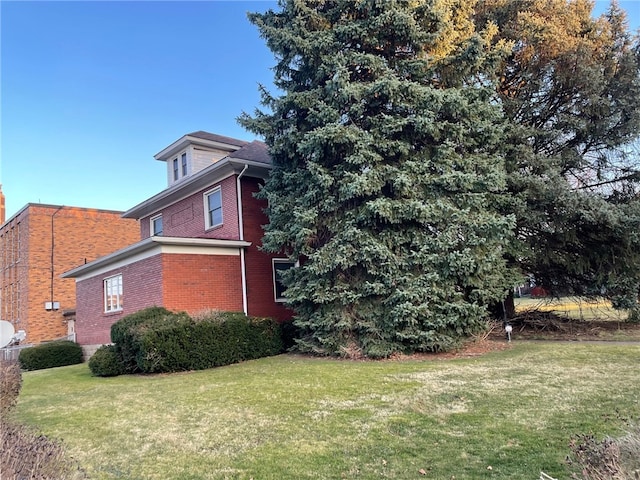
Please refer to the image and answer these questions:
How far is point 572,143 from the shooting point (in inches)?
576

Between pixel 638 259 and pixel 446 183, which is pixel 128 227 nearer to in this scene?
pixel 446 183

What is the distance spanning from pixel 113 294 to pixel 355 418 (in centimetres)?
1331

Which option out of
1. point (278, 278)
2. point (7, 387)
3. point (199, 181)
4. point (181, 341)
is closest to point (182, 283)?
point (181, 341)

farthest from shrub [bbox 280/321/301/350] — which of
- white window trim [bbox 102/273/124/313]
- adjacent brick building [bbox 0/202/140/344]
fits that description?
adjacent brick building [bbox 0/202/140/344]

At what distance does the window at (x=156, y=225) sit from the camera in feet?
64.9

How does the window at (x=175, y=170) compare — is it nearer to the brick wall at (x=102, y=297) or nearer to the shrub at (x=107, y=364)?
the brick wall at (x=102, y=297)

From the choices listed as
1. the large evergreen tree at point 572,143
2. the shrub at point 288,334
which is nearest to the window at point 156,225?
the shrub at point 288,334

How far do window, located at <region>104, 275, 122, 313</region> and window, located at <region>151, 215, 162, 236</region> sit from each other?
13.1 ft

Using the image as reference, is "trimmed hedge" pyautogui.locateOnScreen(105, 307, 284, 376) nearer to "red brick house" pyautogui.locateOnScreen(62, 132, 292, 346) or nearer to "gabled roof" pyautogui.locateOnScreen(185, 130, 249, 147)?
"red brick house" pyautogui.locateOnScreen(62, 132, 292, 346)

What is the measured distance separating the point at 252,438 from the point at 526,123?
14.4 metres

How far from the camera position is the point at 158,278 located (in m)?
13.2

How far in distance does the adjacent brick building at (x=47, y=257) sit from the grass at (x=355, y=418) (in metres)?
23.6

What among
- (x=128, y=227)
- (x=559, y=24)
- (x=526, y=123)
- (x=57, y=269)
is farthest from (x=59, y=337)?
(x=559, y=24)

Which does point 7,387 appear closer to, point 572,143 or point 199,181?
point 199,181
